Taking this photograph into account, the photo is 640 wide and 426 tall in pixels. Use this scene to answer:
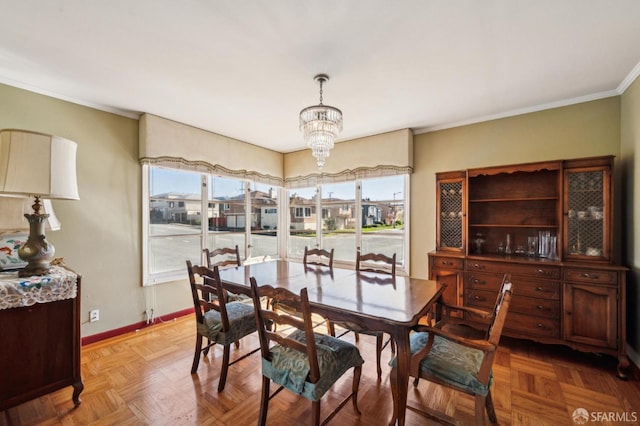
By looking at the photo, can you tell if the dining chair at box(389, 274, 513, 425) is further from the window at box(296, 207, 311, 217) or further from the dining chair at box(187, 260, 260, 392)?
the window at box(296, 207, 311, 217)

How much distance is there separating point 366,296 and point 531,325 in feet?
6.18

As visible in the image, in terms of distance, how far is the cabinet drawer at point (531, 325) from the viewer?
254 centimetres

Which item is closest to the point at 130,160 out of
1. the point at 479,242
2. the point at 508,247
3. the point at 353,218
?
the point at 353,218

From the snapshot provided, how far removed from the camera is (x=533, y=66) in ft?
7.20

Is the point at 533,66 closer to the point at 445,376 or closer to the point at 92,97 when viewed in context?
the point at 445,376

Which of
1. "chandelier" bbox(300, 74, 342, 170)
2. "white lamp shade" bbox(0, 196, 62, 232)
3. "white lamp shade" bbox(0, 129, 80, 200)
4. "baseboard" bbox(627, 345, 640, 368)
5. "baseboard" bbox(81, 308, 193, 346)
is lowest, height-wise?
"baseboard" bbox(81, 308, 193, 346)

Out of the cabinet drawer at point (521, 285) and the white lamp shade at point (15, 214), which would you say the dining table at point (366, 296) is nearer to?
the cabinet drawer at point (521, 285)

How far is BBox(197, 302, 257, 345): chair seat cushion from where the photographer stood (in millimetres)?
2137

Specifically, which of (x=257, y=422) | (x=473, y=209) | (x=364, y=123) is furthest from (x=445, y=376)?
(x=364, y=123)

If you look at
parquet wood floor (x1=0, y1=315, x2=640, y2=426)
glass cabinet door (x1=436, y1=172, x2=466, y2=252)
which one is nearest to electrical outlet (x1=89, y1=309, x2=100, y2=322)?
parquet wood floor (x1=0, y1=315, x2=640, y2=426)

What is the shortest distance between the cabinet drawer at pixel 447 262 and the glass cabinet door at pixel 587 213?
0.90m

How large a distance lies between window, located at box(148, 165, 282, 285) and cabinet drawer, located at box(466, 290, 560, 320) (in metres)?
2.76

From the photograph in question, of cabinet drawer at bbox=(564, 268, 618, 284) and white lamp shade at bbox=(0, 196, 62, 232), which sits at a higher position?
white lamp shade at bbox=(0, 196, 62, 232)

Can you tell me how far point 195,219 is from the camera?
3773mm
